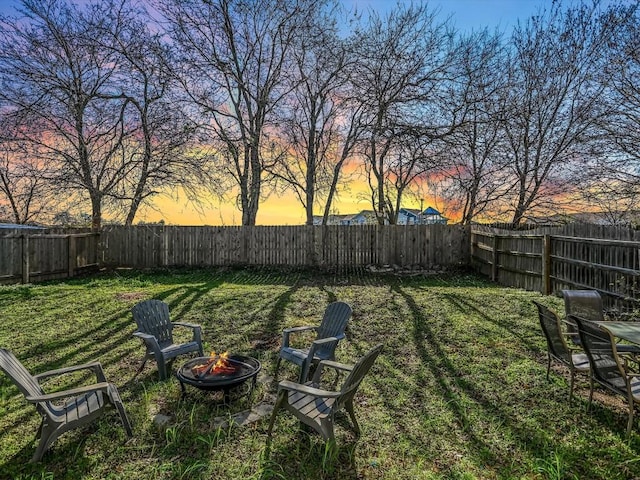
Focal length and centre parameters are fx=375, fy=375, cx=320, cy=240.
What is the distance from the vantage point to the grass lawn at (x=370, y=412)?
2598 millimetres

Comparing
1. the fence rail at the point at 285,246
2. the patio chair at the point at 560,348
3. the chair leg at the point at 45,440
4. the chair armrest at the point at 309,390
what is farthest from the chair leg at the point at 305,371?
the fence rail at the point at 285,246

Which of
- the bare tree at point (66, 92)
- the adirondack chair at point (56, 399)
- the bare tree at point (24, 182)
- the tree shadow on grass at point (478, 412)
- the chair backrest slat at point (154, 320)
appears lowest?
the tree shadow on grass at point (478, 412)

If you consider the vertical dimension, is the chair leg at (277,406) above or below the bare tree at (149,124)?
below

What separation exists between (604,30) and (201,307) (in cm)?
1292

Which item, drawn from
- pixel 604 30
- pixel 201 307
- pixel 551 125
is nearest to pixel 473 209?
pixel 551 125

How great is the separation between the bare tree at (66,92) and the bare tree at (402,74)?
329 inches

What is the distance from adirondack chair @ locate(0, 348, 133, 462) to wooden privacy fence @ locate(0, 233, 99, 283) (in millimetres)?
8333

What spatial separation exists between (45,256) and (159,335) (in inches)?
319

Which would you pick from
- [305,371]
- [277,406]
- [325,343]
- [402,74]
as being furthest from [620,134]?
[277,406]

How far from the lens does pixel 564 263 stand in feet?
24.1

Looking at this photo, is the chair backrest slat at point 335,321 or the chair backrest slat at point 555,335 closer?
the chair backrest slat at point 555,335

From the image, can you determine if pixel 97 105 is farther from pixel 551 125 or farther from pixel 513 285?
pixel 551 125

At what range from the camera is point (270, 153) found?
13.6 m

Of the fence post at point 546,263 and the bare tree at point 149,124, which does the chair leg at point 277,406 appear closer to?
the fence post at point 546,263
